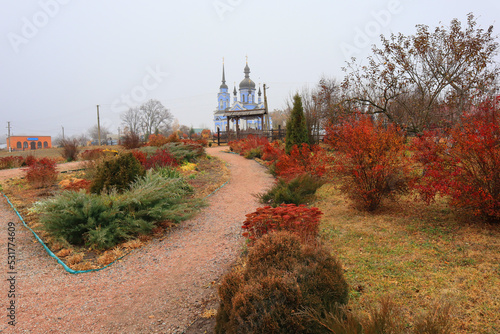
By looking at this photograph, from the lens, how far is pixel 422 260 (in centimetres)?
346

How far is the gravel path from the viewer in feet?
9.63

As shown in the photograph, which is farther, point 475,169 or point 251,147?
point 251,147

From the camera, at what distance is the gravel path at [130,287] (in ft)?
9.63

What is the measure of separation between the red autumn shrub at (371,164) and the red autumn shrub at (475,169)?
896 mm

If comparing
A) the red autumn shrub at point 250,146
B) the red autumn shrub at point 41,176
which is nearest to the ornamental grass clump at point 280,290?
the red autumn shrub at point 41,176

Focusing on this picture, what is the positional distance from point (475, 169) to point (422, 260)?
167 cm

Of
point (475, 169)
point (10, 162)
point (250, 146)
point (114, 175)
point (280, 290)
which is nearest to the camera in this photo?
point (280, 290)

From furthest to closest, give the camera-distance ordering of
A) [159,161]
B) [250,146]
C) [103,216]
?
[250,146]
[159,161]
[103,216]

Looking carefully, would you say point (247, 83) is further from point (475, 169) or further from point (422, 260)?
point (422, 260)

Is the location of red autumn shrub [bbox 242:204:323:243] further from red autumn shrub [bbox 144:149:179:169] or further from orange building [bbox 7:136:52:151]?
orange building [bbox 7:136:52:151]

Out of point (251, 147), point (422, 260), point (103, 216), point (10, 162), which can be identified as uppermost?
point (251, 147)

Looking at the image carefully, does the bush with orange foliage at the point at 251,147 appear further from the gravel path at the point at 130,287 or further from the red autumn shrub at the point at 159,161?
the gravel path at the point at 130,287

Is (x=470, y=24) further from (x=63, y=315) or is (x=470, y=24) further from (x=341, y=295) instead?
(x=63, y=315)

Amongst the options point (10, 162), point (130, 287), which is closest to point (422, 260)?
point (130, 287)
